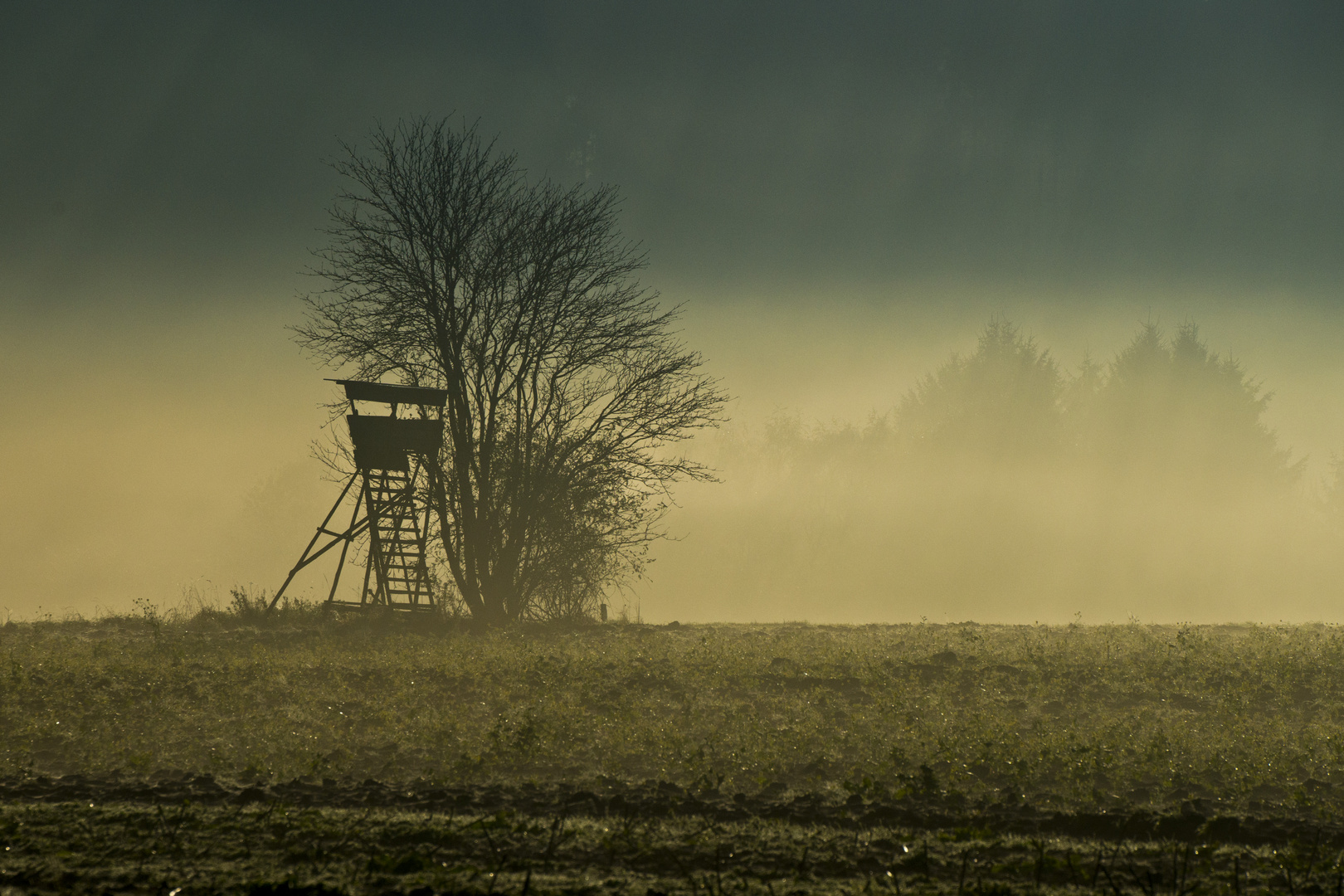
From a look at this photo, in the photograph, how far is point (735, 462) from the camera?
67562 millimetres

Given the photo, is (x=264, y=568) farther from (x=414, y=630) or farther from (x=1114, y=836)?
(x=1114, y=836)

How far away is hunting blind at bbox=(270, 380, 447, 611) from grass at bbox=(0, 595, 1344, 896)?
2.99m

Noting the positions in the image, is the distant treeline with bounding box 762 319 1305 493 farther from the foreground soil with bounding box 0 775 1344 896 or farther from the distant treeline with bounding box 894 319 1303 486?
the foreground soil with bounding box 0 775 1344 896

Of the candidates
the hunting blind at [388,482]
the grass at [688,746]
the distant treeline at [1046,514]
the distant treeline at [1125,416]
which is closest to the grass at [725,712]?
the grass at [688,746]

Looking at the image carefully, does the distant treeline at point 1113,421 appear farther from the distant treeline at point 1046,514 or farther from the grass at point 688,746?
the grass at point 688,746

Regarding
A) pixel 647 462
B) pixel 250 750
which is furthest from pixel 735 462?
pixel 250 750

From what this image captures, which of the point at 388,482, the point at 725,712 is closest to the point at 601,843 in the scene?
the point at 725,712

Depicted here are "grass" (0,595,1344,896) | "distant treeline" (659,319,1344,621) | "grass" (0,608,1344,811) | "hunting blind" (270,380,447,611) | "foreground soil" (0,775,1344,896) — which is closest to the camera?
"foreground soil" (0,775,1344,896)

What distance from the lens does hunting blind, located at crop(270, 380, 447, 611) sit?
1555 cm

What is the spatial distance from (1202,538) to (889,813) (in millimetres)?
40272

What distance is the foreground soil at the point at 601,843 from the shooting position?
14.4 ft

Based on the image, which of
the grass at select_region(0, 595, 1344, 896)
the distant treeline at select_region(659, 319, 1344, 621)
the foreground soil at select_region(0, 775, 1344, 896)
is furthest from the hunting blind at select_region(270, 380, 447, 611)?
the distant treeline at select_region(659, 319, 1344, 621)

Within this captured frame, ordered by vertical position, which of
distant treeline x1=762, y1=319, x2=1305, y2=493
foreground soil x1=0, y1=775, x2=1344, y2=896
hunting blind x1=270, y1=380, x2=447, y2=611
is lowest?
foreground soil x1=0, y1=775, x2=1344, y2=896

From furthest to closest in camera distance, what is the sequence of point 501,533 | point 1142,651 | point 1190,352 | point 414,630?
point 1190,352 < point 501,533 < point 414,630 < point 1142,651
